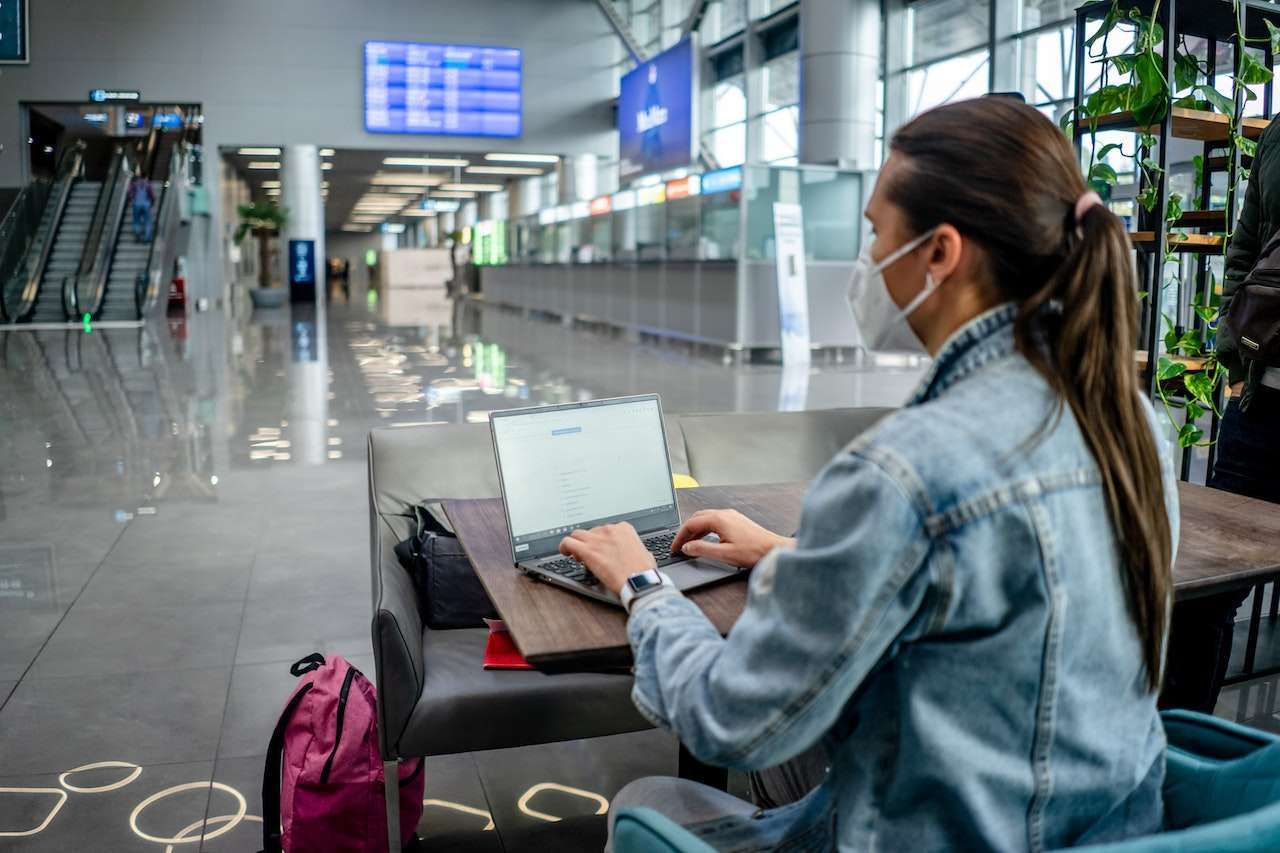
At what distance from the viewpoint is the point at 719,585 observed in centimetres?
157

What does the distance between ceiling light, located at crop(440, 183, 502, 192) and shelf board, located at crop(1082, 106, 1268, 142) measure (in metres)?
26.9

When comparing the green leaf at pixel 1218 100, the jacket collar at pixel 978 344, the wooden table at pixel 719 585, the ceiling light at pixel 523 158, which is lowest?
the wooden table at pixel 719 585

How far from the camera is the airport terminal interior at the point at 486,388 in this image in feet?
6.24

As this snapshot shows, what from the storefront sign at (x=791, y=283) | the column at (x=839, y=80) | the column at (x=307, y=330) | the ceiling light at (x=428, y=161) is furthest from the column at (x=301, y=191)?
the storefront sign at (x=791, y=283)

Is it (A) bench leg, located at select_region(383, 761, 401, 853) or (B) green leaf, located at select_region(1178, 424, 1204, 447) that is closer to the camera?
(A) bench leg, located at select_region(383, 761, 401, 853)

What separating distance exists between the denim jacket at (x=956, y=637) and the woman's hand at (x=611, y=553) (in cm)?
38

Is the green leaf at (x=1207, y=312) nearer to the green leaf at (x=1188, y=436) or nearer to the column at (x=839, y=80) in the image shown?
the green leaf at (x=1188, y=436)

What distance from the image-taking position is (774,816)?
117 cm

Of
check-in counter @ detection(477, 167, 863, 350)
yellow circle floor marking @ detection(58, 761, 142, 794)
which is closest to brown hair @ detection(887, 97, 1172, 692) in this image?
yellow circle floor marking @ detection(58, 761, 142, 794)

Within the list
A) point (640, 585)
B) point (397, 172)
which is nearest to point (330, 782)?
point (640, 585)

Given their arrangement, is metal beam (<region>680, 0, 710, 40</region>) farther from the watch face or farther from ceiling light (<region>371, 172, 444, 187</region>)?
the watch face

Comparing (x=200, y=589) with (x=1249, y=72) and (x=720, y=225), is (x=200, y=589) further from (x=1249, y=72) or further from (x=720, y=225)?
(x=720, y=225)

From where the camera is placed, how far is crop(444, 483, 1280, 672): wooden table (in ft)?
4.40

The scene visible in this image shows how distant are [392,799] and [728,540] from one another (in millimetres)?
806
